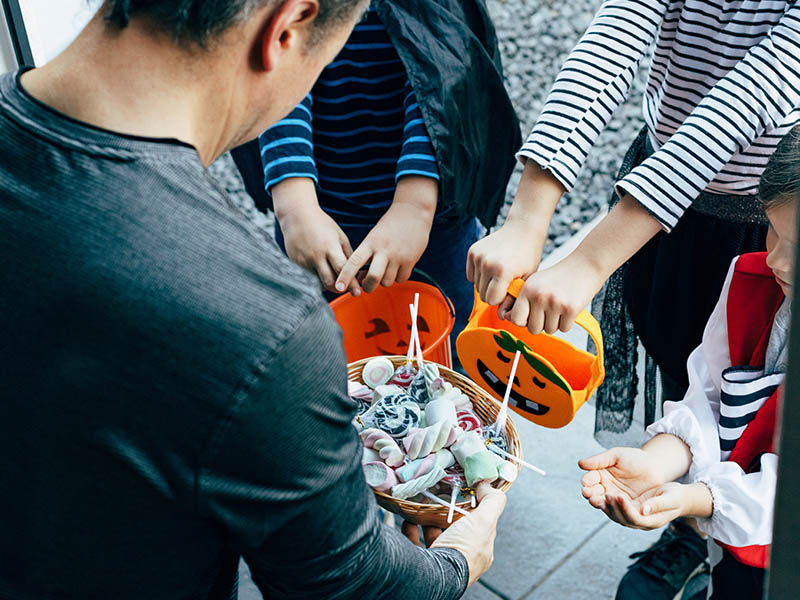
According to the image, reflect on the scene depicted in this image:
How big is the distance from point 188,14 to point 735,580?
45.2 inches

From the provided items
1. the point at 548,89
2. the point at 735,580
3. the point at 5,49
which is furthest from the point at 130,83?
the point at 548,89

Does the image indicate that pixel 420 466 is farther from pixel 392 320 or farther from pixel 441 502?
pixel 392 320

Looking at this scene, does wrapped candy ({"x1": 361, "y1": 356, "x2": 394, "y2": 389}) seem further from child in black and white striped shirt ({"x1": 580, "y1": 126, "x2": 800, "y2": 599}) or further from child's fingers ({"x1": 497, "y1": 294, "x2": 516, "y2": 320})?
child in black and white striped shirt ({"x1": 580, "y1": 126, "x2": 800, "y2": 599})

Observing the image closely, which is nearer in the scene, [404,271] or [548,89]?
[404,271]

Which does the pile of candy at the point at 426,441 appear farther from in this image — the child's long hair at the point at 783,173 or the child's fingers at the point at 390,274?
the child's long hair at the point at 783,173

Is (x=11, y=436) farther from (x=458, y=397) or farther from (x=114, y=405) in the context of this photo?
(x=458, y=397)

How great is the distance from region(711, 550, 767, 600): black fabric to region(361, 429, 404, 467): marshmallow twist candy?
58 cm

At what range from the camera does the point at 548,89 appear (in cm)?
391

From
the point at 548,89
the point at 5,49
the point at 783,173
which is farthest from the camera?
the point at 548,89

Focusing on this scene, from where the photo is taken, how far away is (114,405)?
554 mm

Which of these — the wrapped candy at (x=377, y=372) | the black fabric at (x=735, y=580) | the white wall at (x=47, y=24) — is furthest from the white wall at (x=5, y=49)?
the black fabric at (x=735, y=580)

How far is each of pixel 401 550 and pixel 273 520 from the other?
20cm

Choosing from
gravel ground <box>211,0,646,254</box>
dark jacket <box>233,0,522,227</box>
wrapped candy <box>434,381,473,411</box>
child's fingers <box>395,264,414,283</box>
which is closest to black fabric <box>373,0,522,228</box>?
dark jacket <box>233,0,522,227</box>

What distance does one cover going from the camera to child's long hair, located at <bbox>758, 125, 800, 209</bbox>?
3.11 feet
